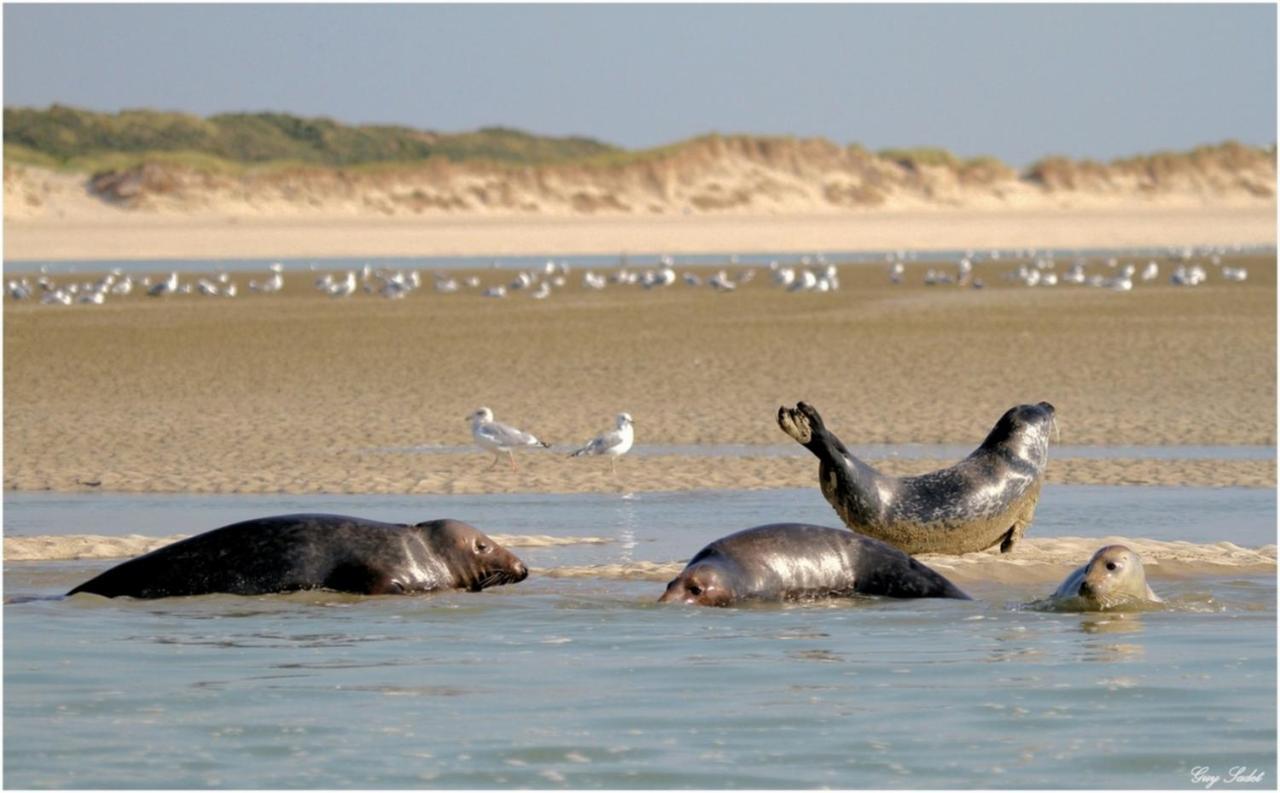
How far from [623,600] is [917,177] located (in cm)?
9947

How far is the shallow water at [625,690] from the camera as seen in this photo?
6.25 m

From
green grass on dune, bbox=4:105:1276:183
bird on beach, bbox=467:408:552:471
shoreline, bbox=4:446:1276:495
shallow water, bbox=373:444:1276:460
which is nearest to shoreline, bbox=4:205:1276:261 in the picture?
green grass on dune, bbox=4:105:1276:183

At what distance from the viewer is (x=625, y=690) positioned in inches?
285

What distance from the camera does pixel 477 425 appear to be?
15.1m

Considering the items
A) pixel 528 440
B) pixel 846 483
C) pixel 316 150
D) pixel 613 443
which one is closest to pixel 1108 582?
pixel 846 483

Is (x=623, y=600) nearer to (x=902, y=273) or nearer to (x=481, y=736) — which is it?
(x=481, y=736)

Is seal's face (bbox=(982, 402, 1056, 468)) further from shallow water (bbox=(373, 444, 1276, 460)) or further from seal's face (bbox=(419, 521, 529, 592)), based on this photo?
shallow water (bbox=(373, 444, 1276, 460))

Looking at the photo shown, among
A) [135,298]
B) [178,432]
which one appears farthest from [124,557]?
[135,298]

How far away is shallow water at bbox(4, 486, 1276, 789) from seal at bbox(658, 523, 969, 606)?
13 cm

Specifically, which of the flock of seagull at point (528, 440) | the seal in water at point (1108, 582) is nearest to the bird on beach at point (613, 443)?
the flock of seagull at point (528, 440)

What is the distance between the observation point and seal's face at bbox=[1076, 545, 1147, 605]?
8.68 m

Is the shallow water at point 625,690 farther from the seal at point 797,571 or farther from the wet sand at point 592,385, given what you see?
the wet sand at point 592,385

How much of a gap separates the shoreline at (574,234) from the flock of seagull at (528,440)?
1838 inches
